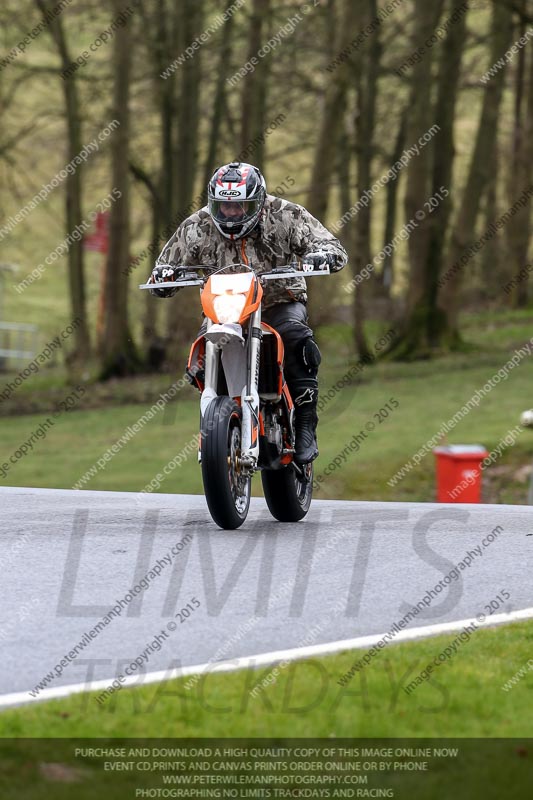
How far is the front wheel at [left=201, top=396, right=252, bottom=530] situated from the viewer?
806 cm

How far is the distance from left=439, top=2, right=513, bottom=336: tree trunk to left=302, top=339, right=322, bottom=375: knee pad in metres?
21.0

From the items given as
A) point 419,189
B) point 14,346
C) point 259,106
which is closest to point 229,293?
point 419,189

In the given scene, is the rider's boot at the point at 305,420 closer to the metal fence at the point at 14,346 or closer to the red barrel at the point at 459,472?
the red barrel at the point at 459,472

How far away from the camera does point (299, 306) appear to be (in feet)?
30.0

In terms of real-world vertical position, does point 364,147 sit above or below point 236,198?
below

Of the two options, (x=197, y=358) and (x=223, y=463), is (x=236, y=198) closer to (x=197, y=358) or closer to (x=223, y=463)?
(x=197, y=358)

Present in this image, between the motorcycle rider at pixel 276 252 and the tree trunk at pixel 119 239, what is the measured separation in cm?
2103

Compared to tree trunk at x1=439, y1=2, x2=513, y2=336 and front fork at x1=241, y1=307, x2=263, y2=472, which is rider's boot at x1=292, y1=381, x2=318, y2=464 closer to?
front fork at x1=241, y1=307, x2=263, y2=472

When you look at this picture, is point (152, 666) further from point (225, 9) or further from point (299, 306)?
point (225, 9)

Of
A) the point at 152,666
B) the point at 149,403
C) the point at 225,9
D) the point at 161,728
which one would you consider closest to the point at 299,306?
the point at 152,666

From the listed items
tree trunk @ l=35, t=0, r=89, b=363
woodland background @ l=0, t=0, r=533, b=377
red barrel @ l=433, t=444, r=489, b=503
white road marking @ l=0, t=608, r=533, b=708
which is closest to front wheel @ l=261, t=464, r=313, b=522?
white road marking @ l=0, t=608, r=533, b=708

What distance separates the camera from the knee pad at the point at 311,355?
9100mm

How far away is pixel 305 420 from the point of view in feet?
30.5

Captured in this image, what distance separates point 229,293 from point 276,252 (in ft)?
2.28
